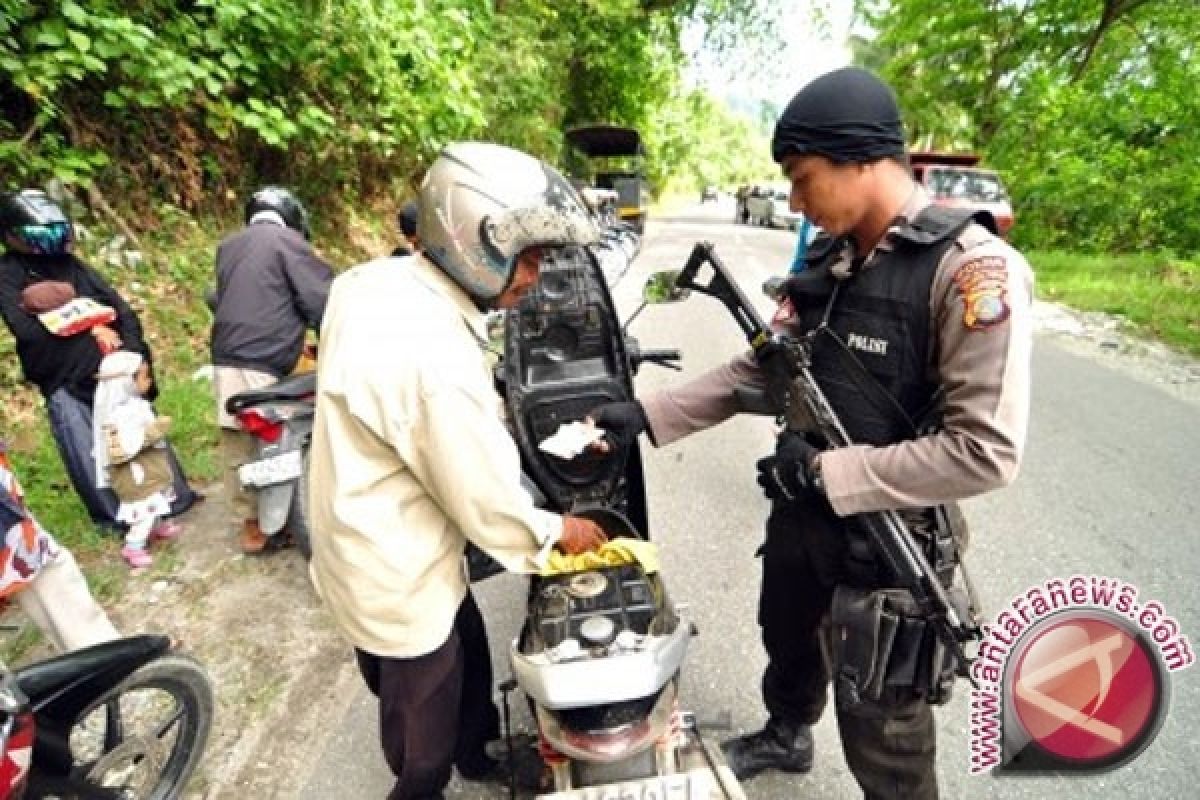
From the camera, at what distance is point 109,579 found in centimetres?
296

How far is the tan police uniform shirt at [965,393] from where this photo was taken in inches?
49.4

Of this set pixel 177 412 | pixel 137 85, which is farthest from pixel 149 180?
pixel 177 412

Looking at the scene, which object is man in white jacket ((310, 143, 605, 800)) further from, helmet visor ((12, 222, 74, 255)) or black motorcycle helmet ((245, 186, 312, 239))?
helmet visor ((12, 222, 74, 255))

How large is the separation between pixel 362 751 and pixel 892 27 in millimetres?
24207

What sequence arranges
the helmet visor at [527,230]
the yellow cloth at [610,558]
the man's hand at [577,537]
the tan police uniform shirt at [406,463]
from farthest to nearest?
the yellow cloth at [610,558], the man's hand at [577,537], the helmet visor at [527,230], the tan police uniform shirt at [406,463]

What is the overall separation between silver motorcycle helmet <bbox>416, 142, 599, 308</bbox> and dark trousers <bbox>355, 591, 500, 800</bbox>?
90 cm

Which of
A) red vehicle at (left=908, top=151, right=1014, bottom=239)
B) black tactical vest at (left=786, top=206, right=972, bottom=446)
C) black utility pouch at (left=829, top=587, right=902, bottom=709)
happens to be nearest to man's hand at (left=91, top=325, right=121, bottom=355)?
black tactical vest at (left=786, top=206, right=972, bottom=446)

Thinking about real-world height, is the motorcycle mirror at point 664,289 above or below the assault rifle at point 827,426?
above

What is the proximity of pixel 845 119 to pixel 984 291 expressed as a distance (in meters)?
0.44

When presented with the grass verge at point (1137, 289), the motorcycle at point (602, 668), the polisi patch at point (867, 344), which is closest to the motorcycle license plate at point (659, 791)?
the motorcycle at point (602, 668)

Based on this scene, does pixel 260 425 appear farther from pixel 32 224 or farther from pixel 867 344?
pixel 867 344

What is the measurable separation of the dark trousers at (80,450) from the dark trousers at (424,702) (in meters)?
2.35

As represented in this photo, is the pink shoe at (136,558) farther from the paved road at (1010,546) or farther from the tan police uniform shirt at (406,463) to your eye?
the tan police uniform shirt at (406,463)

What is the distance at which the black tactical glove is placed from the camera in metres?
1.53
